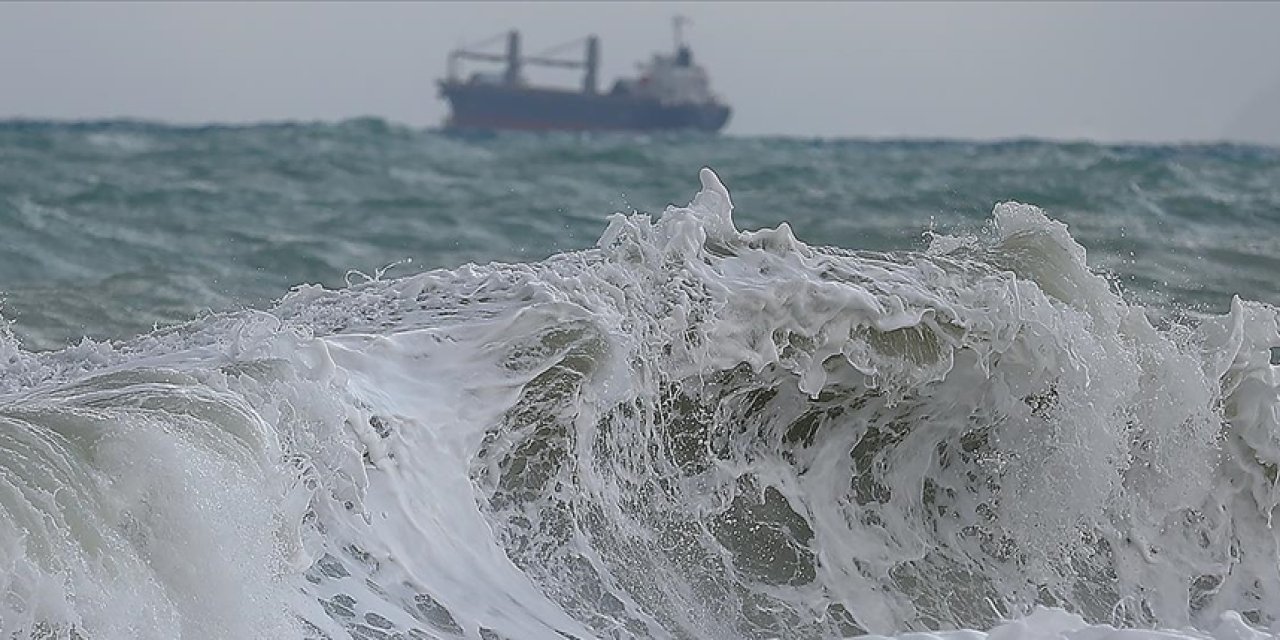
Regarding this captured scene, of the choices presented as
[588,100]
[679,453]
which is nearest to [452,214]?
[679,453]

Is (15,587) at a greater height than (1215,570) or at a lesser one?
greater

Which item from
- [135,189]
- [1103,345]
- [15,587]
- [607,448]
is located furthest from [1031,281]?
[135,189]

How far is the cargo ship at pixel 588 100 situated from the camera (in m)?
44.6

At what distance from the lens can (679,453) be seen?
157 inches

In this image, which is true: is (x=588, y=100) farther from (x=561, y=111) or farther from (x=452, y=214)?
(x=452, y=214)

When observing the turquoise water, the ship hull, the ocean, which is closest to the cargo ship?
the ship hull

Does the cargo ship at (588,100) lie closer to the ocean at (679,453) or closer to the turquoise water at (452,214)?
the turquoise water at (452,214)

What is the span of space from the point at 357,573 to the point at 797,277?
1.43 m

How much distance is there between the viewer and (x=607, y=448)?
153 inches

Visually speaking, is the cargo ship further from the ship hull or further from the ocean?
the ocean

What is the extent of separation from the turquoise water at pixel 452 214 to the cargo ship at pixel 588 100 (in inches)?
938

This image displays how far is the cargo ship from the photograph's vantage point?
44.6 metres

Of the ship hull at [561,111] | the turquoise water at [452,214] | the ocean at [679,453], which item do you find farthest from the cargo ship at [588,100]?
the ocean at [679,453]

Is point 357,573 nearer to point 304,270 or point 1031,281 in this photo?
point 1031,281
